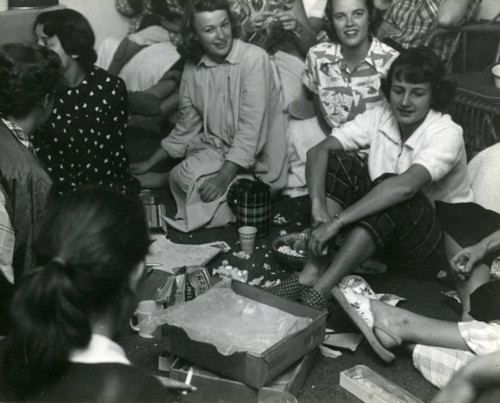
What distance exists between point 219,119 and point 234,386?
65.4 inches

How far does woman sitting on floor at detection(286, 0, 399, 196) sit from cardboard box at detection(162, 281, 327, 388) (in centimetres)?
128

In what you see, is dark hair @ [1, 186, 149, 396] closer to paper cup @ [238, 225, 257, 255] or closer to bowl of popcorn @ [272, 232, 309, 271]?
bowl of popcorn @ [272, 232, 309, 271]

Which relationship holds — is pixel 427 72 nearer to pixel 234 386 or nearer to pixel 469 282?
pixel 469 282

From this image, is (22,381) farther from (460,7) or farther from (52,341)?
(460,7)

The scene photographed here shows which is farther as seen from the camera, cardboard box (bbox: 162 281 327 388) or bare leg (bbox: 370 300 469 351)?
bare leg (bbox: 370 300 469 351)

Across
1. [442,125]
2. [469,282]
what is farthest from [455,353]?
[442,125]

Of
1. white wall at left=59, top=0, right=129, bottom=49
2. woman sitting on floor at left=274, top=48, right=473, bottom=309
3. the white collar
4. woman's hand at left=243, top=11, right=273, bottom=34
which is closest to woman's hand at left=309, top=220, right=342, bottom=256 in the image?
woman sitting on floor at left=274, top=48, right=473, bottom=309

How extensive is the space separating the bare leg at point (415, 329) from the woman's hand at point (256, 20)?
191 centimetres

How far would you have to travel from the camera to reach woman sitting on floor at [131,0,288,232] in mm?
2807

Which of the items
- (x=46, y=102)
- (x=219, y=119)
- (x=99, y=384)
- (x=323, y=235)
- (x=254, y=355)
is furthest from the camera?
(x=219, y=119)

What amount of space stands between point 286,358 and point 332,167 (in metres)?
0.91

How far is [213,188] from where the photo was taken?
2.82 meters

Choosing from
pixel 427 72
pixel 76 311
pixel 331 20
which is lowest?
pixel 76 311

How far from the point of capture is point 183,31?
2900mm
